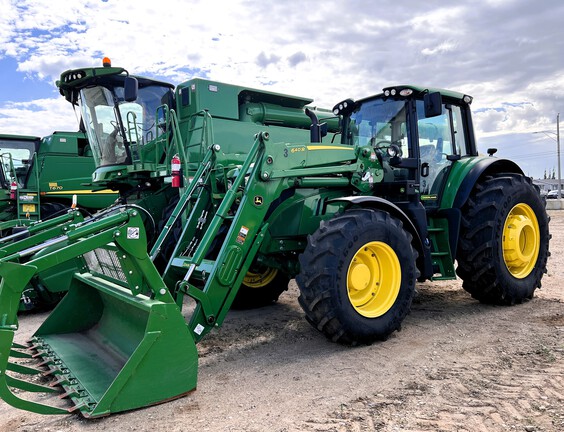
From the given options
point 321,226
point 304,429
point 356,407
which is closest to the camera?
point 304,429

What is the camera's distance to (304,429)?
10.0 ft

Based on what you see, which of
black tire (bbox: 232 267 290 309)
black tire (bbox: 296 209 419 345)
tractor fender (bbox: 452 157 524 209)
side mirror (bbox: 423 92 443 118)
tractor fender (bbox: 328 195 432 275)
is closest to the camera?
black tire (bbox: 296 209 419 345)

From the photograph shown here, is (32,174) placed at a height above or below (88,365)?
above

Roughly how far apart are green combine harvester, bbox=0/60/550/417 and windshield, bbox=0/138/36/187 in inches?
241

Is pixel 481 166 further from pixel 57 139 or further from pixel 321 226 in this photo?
pixel 57 139

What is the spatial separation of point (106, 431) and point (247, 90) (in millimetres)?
6804

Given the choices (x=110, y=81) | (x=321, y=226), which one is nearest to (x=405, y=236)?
(x=321, y=226)

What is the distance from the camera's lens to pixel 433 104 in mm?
5363

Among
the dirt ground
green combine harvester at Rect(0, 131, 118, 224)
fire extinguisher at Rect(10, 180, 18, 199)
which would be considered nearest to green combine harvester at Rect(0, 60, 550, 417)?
the dirt ground

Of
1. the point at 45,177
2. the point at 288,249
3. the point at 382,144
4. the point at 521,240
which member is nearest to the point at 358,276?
the point at 288,249

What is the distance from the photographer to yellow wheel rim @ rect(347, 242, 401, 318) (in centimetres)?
457

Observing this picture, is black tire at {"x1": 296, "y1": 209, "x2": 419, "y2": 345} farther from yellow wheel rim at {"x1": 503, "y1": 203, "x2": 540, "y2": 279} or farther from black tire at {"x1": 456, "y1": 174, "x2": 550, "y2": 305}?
yellow wheel rim at {"x1": 503, "y1": 203, "x2": 540, "y2": 279}

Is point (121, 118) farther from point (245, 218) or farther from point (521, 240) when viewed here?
point (521, 240)

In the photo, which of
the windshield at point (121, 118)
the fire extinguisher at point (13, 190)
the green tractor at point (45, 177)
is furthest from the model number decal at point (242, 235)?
the fire extinguisher at point (13, 190)
